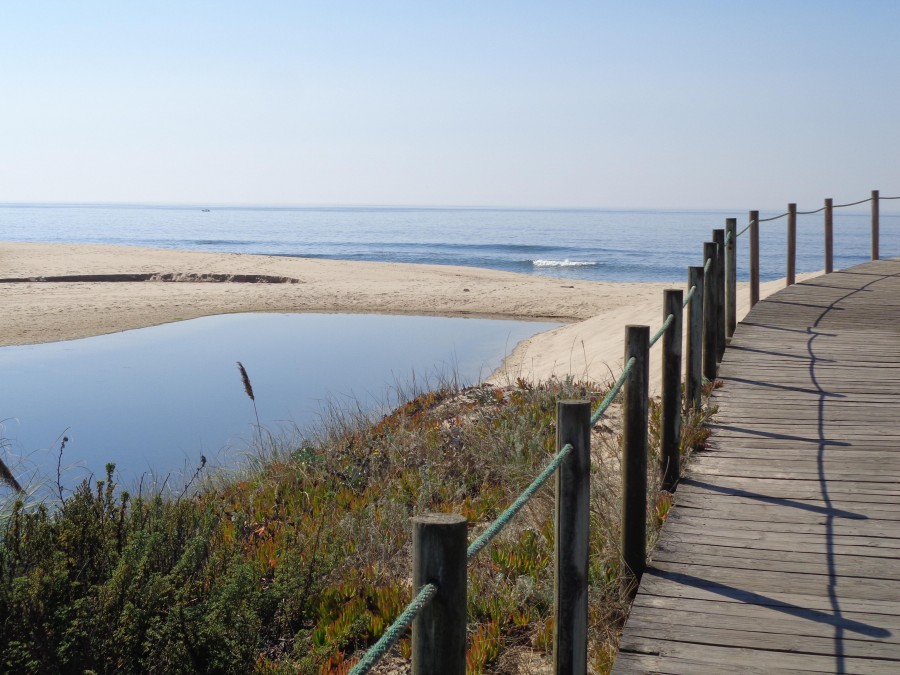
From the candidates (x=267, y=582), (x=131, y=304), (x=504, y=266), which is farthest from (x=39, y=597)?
(x=504, y=266)

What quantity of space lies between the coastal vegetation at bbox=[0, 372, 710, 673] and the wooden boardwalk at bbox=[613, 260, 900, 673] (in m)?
0.26

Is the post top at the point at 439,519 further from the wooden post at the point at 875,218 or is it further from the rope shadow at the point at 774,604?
the wooden post at the point at 875,218

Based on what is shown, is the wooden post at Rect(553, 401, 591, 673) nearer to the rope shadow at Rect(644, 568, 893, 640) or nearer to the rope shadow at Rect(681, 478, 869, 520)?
the rope shadow at Rect(644, 568, 893, 640)

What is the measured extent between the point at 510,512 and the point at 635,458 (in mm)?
1830

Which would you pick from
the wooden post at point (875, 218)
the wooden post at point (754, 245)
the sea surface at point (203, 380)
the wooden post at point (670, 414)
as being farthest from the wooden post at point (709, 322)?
the wooden post at point (875, 218)

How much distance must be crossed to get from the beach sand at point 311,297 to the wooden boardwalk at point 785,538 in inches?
143

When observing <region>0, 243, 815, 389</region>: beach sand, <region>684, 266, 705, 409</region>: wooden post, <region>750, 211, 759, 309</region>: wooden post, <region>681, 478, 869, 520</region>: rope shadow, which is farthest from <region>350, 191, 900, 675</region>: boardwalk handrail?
<region>0, 243, 815, 389</region>: beach sand

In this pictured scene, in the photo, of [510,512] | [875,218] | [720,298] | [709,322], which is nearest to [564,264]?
[875,218]

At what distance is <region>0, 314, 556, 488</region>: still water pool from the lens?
10102 millimetres

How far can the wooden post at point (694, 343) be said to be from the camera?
695 centimetres

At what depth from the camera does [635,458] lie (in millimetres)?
4367

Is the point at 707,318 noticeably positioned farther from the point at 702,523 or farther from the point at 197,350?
the point at 197,350

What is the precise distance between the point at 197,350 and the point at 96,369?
2360 mm

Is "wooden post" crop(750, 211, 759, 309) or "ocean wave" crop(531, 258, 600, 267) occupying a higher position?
"wooden post" crop(750, 211, 759, 309)
